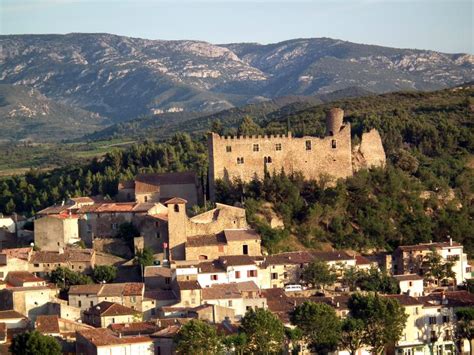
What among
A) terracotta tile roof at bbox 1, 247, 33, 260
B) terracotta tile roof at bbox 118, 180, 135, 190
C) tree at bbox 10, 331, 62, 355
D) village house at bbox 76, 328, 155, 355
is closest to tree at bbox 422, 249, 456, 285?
terracotta tile roof at bbox 118, 180, 135, 190

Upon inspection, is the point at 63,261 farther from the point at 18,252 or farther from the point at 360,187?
the point at 360,187

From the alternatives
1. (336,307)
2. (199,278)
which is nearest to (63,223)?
(199,278)

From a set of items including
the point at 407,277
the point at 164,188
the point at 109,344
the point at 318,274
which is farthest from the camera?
the point at 164,188

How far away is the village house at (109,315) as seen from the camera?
49.1 m

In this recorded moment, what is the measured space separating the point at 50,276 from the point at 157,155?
23.3 metres

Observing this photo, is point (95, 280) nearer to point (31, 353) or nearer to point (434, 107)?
point (31, 353)

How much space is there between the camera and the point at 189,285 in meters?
51.3

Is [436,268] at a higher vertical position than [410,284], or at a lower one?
higher

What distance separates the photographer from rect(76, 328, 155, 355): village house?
1740 inches

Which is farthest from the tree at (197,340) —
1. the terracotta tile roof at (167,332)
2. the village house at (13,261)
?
the village house at (13,261)

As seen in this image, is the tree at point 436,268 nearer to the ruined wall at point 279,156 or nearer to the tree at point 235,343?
the ruined wall at point 279,156

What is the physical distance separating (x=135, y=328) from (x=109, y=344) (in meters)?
2.79

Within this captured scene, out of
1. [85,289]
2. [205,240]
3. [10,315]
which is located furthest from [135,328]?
[205,240]

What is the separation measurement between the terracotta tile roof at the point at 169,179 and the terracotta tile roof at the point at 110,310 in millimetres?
12160
